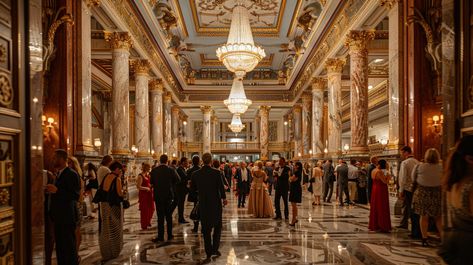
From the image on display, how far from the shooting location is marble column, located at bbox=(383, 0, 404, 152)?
861 centimetres

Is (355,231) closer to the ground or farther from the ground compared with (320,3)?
closer to the ground

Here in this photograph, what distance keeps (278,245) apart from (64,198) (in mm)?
3386

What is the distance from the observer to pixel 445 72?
3896 millimetres

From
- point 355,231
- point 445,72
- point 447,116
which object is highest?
point 445,72

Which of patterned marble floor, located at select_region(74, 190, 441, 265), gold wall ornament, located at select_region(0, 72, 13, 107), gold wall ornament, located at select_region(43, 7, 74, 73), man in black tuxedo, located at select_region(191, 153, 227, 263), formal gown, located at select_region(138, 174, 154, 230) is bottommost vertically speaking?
patterned marble floor, located at select_region(74, 190, 441, 265)

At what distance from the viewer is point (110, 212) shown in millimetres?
5250

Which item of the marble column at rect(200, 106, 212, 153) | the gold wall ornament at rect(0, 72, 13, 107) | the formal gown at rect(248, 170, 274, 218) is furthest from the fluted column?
the gold wall ornament at rect(0, 72, 13, 107)

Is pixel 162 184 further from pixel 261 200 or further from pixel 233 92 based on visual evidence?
pixel 233 92

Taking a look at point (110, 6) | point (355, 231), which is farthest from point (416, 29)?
point (110, 6)

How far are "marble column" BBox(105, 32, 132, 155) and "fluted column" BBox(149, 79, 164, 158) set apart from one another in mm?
6077

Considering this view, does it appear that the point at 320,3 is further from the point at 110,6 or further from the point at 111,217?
the point at 111,217

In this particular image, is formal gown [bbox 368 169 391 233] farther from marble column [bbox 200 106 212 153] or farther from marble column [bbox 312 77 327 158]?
marble column [bbox 200 106 212 153]

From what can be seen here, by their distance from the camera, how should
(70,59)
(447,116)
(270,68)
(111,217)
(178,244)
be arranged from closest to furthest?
(447,116) < (111,217) < (178,244) < (70,59) < (270,68)

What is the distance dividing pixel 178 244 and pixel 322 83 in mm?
14050
